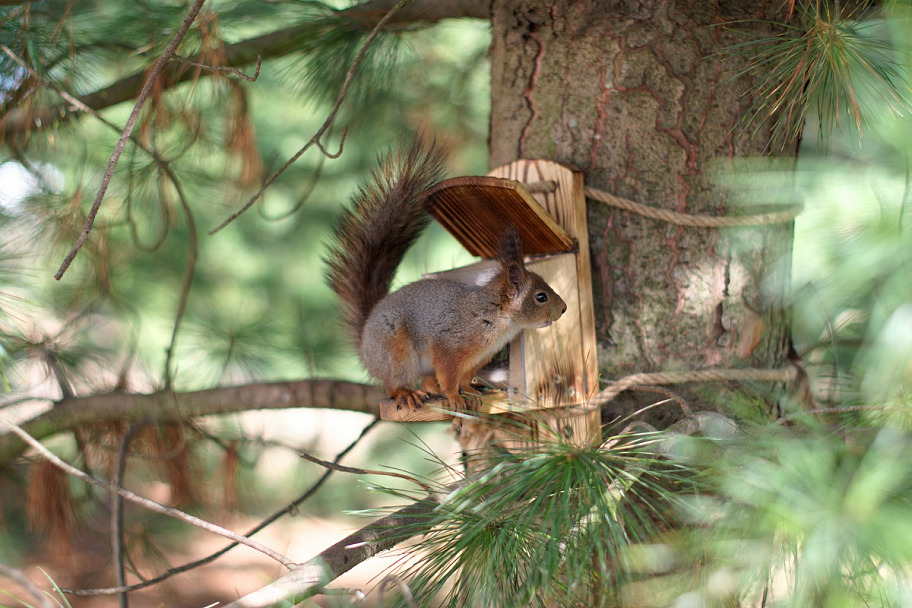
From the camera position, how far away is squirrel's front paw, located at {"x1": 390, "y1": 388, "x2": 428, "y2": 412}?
3.98ft

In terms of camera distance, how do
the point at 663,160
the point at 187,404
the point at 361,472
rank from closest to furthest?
1. the point at 361,472
2. the point at 663,160
3. the point at 187,404

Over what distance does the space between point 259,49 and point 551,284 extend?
2.41 feet

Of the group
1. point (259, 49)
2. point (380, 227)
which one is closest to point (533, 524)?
point (380, 227)

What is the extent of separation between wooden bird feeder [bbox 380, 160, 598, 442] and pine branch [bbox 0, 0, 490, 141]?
1.24 feet

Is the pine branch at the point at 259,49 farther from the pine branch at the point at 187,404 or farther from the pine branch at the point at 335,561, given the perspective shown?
the pine branch at the point at 335,561

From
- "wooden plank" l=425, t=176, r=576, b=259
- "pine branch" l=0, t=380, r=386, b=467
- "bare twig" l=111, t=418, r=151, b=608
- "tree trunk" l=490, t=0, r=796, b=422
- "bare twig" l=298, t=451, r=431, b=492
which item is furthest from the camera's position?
"pine branch" l=0, t=380, r=386, b=467

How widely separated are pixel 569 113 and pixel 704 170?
237 mm

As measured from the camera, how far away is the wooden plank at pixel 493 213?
43.3 inches

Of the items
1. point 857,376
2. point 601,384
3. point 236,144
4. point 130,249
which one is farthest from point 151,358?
point 857,376

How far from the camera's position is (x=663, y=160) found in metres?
1.22

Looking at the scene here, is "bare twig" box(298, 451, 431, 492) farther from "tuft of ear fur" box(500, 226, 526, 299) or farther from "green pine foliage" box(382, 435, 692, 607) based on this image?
"tuft of ear fur" box(500, 226, 526, 299)

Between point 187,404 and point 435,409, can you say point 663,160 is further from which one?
point 187,404

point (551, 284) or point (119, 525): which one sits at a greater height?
point (551, 284)

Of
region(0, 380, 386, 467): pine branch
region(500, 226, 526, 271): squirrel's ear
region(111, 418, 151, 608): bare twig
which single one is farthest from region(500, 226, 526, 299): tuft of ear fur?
region(111, 418, 151, 608): bare twig
